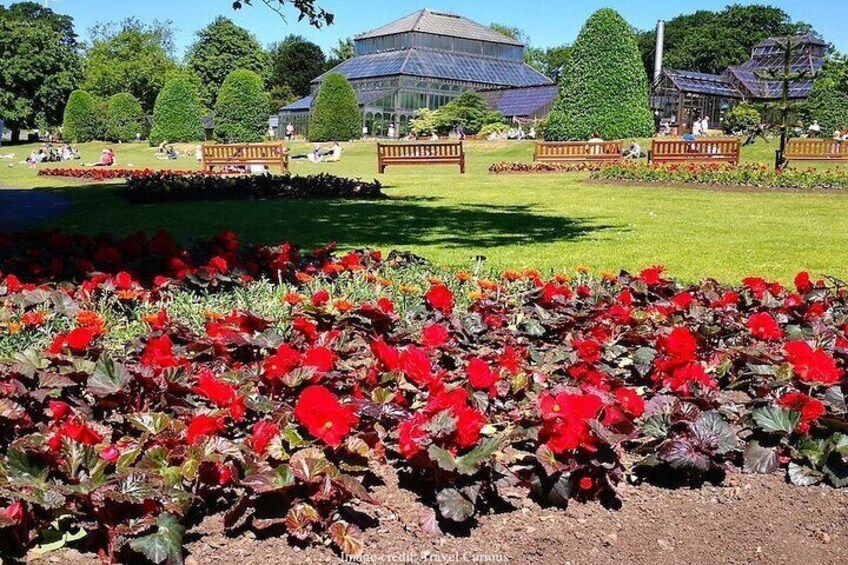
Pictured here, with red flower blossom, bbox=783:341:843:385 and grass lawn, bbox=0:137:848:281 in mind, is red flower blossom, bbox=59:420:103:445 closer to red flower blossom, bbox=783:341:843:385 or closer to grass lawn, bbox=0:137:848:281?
red flower blossom, bbox=783:341:843:385

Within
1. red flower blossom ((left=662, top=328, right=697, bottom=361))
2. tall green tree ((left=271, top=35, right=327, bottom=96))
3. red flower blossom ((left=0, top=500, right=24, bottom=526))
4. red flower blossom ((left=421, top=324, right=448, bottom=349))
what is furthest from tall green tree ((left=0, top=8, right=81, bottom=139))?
red flower blossom ((left=0, top=500, right=24, bottom=526))

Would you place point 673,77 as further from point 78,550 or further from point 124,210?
point 78,550

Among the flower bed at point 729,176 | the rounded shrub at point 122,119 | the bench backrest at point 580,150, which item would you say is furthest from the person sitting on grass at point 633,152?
the rounded shrub at point 122,119

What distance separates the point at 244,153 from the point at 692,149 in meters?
12.1

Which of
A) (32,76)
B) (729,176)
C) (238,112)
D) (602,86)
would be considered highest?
(32,76)

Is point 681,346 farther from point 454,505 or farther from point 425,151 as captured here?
point 425,151

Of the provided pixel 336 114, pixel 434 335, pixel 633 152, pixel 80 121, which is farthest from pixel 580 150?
pixel 80 121

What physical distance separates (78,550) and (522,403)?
165 centimetres

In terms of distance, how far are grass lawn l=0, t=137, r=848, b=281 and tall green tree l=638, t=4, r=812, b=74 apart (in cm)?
7293

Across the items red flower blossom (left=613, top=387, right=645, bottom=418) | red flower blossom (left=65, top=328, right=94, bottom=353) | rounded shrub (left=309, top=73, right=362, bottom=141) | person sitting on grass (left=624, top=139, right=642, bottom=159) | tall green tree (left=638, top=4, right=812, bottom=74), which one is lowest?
red flower blossom (left=613, top=387, right=645, bottom=418)

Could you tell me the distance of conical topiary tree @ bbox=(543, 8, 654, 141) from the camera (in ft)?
99.9

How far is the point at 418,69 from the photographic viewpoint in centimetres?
5459

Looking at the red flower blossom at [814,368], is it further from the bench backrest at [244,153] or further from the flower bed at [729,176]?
the bench backrest at [244,153]

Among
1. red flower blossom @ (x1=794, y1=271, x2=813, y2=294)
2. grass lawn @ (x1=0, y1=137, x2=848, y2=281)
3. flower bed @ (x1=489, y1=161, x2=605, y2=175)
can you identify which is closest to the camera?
red flower blossom @ (x1=794, y1=271, x2=813, y2=294)
